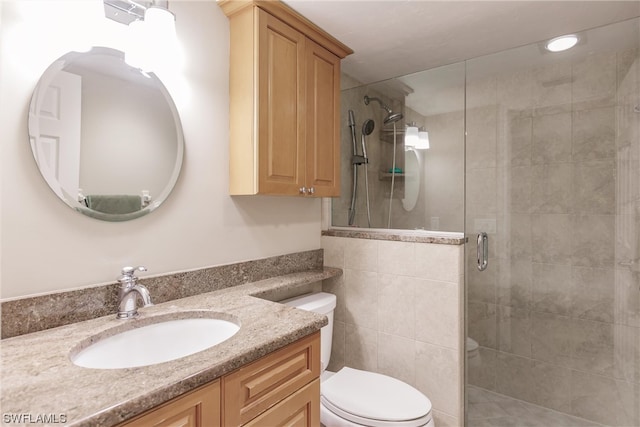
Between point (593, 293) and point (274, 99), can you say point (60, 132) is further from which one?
point (593, 293)

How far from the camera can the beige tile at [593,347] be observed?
183cm

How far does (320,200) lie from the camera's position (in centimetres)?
207

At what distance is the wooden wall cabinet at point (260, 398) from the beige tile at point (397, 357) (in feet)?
2.68

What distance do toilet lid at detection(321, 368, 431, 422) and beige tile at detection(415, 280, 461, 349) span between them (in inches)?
12.0

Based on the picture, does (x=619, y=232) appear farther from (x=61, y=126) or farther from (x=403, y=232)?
(x=61, y=126)

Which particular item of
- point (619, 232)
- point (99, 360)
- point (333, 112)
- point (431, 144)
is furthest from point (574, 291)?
point (99, 360)

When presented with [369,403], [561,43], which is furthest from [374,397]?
[561,43]

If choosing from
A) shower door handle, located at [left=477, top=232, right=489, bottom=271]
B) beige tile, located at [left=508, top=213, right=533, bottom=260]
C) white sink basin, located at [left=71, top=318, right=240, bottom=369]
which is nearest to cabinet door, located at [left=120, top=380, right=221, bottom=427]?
white sink basin, located at [left=71, top=318, right=240, bottom=369]

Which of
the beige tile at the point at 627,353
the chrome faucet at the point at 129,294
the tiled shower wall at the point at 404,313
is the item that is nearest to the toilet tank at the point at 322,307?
the tiled shower wall at the point at 404,313

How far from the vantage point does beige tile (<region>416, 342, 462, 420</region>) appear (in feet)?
5.29

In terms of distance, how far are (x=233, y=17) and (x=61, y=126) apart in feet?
2.82

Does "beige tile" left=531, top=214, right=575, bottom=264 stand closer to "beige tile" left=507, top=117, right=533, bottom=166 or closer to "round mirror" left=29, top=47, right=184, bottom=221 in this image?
"beige tile" left=507, top=117, right=533, bottom=166

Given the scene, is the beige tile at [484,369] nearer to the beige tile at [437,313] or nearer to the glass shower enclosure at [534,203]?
the glass shower enclosure at [534,203]

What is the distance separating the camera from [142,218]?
1221 millimetres
